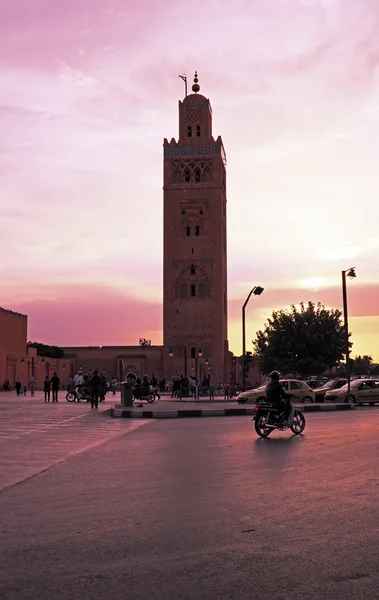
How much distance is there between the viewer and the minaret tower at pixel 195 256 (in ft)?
283

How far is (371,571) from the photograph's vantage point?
448 cm

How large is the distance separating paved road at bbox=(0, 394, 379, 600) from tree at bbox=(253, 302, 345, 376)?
53404 millimetres

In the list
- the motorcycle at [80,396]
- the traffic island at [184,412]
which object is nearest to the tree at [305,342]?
the motorcycle at [80,396]

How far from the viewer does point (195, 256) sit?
88562 mm

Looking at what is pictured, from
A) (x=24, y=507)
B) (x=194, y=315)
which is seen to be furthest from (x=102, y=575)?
(x=194, y=315)

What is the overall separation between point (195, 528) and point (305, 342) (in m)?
59.4

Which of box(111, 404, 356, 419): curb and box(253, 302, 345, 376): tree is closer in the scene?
box(111, 404, 356, 419): curb

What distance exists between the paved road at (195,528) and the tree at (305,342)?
175ft

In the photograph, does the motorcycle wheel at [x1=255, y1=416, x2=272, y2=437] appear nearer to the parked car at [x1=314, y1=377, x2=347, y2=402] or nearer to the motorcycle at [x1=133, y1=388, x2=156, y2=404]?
the motorcycle at [x1=133, y1=388, x2=156, y2=404]

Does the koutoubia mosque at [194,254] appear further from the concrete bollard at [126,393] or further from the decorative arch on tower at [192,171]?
the concrete bollard at [126,393]

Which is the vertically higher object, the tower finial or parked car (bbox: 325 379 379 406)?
the tower finial

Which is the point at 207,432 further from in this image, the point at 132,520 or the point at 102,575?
the point at 102,575

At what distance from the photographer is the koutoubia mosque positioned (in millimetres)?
86188

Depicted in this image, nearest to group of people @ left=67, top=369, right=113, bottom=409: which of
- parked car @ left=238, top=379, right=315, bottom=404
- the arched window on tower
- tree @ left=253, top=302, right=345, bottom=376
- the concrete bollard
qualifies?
the concrete bollard
